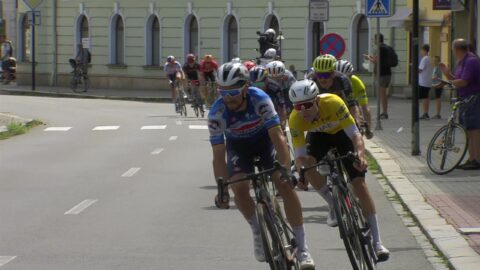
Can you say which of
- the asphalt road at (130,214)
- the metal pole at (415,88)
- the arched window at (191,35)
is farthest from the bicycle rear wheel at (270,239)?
the arched window at (191,35)

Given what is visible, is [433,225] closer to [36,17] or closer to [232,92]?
[232,92]

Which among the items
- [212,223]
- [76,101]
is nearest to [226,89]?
[212,223]

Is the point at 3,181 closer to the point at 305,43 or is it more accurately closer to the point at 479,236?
the point at 479,236

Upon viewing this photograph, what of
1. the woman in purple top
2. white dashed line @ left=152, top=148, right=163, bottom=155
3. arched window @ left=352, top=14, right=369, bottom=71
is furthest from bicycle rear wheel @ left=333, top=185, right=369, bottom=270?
arched window @ left=352, top=14, right=369, bottom=71

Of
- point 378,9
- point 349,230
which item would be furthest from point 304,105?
point 378,9

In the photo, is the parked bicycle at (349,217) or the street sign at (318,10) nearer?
the parked bicycle at (349,217)

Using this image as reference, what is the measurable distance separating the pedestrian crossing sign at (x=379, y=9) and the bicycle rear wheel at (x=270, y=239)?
17337 mm

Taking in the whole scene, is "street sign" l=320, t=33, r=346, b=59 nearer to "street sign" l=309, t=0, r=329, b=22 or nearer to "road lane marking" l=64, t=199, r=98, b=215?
"street sign" l=309, t=0, r=329, b=22

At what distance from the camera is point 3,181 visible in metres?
17.9

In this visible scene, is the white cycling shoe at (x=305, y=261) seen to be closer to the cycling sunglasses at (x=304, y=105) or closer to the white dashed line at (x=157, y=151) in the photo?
the cycling sunglasses at (x=304, y=105)

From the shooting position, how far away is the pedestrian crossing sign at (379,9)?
84.4 ft

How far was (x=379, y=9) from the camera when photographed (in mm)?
25766

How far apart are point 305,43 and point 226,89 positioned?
38290 mm

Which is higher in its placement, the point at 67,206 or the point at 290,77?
the point at 290,77
